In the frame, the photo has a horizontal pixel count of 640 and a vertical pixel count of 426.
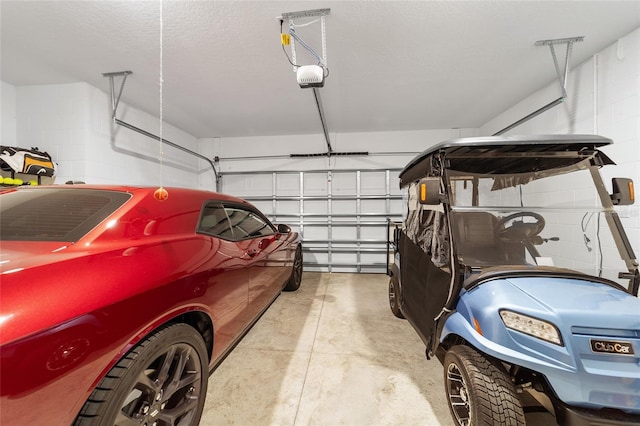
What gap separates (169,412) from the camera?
1294 mm

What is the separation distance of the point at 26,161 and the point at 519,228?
5729 mm

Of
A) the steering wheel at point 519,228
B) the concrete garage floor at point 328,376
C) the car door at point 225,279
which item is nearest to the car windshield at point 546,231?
the steering wheel at point 519,228

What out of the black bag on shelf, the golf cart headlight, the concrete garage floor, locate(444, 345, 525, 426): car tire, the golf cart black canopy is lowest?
the concrete garage floor

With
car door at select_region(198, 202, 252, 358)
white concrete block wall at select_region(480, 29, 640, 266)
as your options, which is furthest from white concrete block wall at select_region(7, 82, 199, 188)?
white concrete block wall at select_region(480, 29, 640, 266)

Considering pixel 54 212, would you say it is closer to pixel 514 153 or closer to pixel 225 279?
pixel 225 279

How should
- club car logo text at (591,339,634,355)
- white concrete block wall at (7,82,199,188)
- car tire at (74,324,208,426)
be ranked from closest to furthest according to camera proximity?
car tire at (74,324,208,426), club car logo text at (591,339,634,355), white concrete block wall at (7,82,199,188)

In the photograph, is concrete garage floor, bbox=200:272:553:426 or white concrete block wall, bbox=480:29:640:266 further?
white concrete block wall, bbox=480:29:640:266

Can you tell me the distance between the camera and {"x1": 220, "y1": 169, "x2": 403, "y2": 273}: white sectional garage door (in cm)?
546

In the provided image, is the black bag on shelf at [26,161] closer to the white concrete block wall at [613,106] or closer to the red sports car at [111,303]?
the red sports car at [111,303]

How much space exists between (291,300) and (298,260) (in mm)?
812

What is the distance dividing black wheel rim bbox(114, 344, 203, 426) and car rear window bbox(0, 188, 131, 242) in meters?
0.82

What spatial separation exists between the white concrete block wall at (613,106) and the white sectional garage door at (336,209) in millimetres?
2950

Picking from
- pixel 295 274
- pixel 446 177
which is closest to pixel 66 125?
pixel 295 274

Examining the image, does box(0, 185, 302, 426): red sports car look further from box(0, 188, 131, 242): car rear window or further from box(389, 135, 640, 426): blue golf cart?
box(389, 135, 640, 426): blue golf cart
